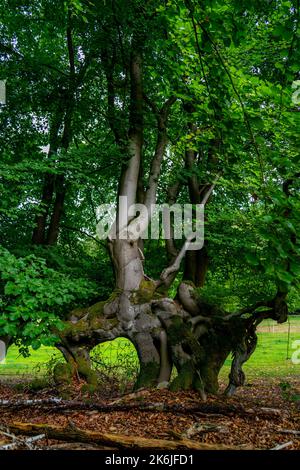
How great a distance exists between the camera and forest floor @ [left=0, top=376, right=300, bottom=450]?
479cm

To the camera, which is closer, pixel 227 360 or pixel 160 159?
pixel 160 159

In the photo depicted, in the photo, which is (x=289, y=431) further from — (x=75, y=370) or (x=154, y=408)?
(x=75, y=370)

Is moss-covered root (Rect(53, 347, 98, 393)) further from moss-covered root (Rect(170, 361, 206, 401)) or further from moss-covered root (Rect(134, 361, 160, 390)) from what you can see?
moss-covered root (Rect(170, 361, 206, 401))

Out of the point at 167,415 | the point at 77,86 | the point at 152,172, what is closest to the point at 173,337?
the point at 167,415

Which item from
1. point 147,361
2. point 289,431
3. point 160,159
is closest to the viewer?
point 289,431

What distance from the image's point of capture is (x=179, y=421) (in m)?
5.59

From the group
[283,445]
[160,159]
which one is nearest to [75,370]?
[283,445]

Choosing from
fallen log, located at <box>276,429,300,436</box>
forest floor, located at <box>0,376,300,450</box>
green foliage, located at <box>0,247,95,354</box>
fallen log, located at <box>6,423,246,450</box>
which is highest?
green foliage, located at <box>0,247,95,354</box>

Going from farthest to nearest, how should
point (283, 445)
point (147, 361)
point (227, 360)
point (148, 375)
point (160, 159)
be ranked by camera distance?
1. point (227, 360)
2. point (160, 159)
3. point (147, 361)
4. point (148, 375)
5. point (283, 445)

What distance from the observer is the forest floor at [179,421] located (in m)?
4.79

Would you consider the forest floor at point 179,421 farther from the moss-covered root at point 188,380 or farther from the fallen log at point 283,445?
the moss-covered root at point 188,380

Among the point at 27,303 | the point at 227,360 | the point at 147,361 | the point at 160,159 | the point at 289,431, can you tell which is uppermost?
the point at 160,159

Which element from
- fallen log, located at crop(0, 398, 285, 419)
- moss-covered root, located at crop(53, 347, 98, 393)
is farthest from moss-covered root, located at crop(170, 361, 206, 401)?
moss-covered root, located at crop(53, 347, 98, 393)

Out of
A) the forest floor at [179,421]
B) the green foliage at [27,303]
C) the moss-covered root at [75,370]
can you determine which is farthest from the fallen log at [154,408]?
the moss-covered root at [75,370]
